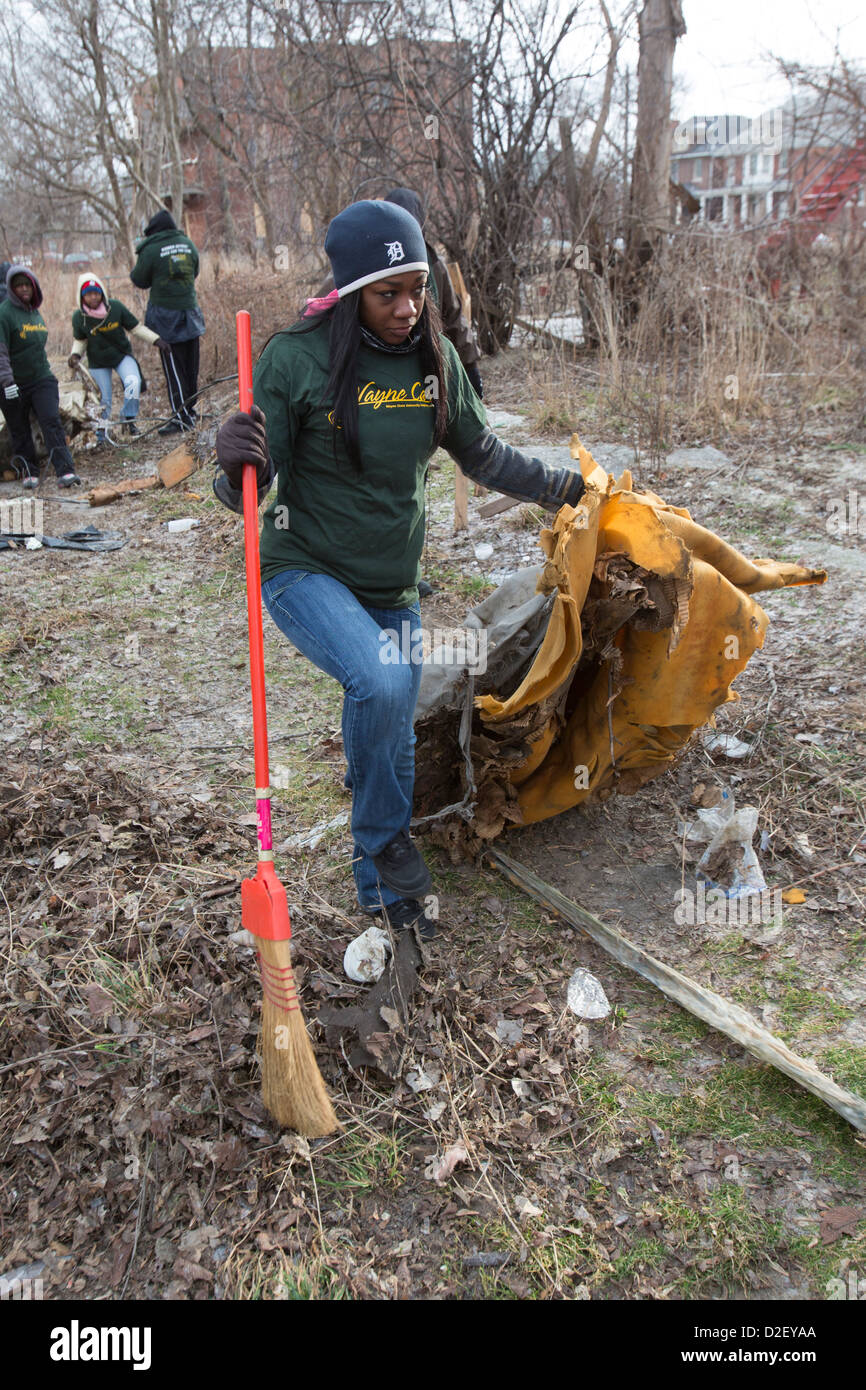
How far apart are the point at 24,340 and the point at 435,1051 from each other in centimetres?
835

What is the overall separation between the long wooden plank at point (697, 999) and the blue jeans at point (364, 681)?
61cm

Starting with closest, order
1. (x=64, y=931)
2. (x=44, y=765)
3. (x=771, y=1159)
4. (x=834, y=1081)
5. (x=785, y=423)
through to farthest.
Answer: (x=771, y=1159) → (x=834, y=1081) → (x=64, y=931) → (x=44, y=765) → (x=785, y=423)

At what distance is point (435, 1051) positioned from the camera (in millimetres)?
2410

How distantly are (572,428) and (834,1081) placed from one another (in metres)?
6.32

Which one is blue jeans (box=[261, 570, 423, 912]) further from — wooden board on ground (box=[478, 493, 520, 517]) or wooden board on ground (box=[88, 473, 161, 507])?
wooden board on ground (box=[88, 473, 161, 507])

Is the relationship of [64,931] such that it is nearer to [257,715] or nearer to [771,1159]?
[257,715]

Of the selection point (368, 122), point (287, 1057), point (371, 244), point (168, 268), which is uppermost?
point (368, 122)

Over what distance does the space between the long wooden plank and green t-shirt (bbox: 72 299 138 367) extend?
8775 millimetres

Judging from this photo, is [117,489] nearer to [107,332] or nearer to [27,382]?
[27,382]

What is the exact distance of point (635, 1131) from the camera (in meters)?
2.20

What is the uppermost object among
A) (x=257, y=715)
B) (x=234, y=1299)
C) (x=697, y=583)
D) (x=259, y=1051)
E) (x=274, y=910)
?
(x=697, y=583)

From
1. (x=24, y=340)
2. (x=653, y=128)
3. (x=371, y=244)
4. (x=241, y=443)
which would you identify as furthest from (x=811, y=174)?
(x=241, y=443)

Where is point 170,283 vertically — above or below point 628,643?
above

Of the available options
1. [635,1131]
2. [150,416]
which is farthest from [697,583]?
[150,416]
